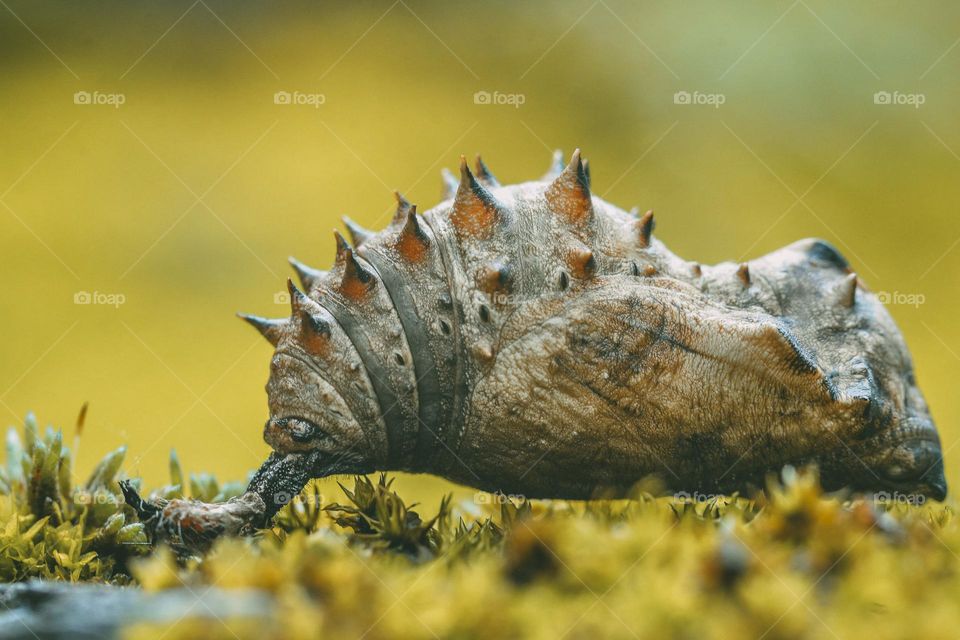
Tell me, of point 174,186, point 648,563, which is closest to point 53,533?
point 648,563

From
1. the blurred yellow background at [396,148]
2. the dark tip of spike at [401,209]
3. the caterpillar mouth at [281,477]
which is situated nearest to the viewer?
the caterpillar mouth at [281,477]

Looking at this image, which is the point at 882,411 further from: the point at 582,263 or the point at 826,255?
the point at 582,263

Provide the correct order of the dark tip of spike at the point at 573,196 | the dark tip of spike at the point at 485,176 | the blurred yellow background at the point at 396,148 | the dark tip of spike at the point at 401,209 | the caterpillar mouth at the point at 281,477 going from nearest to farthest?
the caterpillar mouth at the point at 281,477 < the dark tip of spike at the point at 573,196 < the dark tip of spike at the point at 401,209 < the dark tip of spike at the point at 485,176 < the blurred yellow background at the point at 396,148

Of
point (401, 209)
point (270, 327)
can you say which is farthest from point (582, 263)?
point (270, 327)

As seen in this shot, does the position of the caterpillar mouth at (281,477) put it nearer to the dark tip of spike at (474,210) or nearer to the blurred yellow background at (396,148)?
the dark tip of spike at (474,210)

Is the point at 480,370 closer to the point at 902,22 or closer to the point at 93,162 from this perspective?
the point at 93,162

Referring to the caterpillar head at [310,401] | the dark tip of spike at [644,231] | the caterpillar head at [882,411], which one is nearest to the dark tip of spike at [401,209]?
the caterpillar head at [310,401]

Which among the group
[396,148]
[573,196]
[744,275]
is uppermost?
[396,148]
